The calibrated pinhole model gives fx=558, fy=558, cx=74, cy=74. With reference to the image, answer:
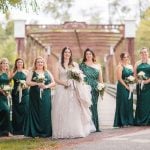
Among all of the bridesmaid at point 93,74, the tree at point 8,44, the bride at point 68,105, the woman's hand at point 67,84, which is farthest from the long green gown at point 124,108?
the tree at point 8,44

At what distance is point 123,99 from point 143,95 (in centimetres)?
46

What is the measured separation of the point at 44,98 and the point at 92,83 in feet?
4.02

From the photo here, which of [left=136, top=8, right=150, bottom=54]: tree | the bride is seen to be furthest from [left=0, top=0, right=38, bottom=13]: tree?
[left=136, top=8, right=150, bottom=54]: tree

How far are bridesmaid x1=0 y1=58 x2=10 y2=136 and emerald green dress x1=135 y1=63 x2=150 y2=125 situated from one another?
2.93m

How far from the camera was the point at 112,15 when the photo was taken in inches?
2490

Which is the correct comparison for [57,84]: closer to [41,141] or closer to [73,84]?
[73,84]

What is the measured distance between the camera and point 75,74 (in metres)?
10.7

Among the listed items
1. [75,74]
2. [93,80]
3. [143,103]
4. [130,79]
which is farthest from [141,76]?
[75,74]

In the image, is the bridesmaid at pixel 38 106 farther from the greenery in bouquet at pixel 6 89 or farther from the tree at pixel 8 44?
the tree at pixel 8 44

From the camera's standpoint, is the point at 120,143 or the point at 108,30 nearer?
the point at 120,143

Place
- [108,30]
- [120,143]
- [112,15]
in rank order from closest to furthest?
[120,143]
[108,30]
[112,15]

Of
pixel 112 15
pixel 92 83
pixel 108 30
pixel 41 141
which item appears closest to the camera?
pixel 41 141

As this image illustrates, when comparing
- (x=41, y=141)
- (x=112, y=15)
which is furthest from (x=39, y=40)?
(x=112, y=15)

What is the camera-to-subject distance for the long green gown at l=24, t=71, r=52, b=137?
11.0 meters
